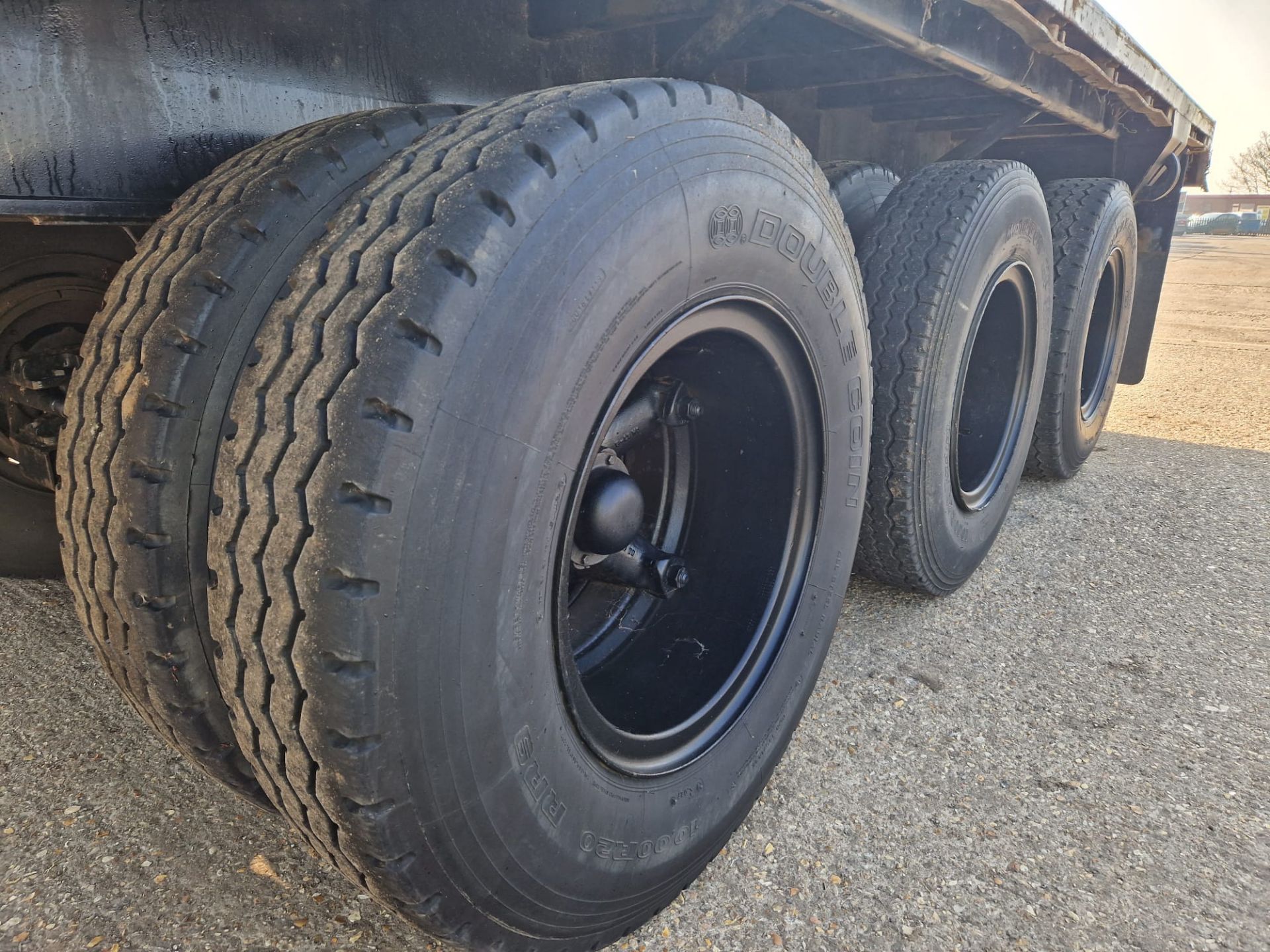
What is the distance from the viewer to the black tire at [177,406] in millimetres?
1256

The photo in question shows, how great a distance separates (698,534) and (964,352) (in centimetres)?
114

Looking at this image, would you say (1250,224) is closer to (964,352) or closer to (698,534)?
(964,352)

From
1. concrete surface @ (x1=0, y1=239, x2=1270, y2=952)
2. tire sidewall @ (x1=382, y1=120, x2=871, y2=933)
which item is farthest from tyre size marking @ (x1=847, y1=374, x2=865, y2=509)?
concrete surface @ (x1=0, y1=239, x2=1270, y2=952)

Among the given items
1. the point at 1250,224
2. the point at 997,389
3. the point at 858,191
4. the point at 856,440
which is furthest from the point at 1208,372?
the point at 1250,224

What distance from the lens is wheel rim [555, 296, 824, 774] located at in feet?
5.26

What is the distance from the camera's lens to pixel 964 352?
2.59m

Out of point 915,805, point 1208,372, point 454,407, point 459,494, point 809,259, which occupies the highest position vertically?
point 809,259

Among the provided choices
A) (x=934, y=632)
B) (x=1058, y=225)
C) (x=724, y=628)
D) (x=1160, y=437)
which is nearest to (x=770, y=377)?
(x=724, y=628)

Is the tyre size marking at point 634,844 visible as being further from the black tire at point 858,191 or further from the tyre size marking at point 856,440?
the black tire at point 858,191

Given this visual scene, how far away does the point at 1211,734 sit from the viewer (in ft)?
7.26

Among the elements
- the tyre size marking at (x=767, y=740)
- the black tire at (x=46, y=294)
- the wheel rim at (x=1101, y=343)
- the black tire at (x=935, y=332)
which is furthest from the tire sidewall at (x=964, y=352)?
the black tire at (x=46, y=294)

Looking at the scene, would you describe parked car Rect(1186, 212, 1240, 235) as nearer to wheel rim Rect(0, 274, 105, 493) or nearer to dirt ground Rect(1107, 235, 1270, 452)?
dirt ground Rect(1107, 235, 1270, 452)

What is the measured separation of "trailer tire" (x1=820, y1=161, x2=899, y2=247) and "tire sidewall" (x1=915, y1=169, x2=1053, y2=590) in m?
0.35

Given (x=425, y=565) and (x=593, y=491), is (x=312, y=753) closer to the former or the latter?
(x=425, y=565)
